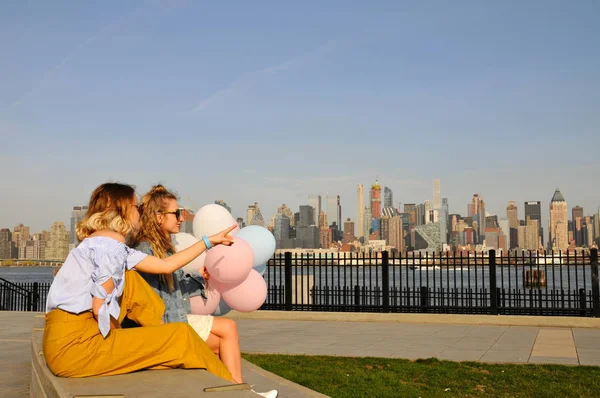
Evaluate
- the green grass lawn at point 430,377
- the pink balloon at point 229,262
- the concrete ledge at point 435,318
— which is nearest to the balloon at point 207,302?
the pink balloon at point 229,262

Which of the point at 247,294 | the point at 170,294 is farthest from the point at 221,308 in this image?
the point at 170,294

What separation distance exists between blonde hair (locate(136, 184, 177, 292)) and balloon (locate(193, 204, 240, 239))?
1.14 m

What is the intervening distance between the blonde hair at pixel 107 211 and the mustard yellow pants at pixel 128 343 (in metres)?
0.34

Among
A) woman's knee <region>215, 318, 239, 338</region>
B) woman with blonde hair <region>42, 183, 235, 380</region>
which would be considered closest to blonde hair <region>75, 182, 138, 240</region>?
woman with blonde hair <region>42, 183, 235, 380</region>

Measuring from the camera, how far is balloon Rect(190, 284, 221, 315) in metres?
5.47

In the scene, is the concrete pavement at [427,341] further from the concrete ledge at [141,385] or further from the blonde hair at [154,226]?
the concrete ledge at [141,385]

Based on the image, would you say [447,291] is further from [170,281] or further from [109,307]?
[109,307]

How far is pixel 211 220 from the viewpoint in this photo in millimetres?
5855

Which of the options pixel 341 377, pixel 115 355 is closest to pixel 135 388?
pixel 115 355

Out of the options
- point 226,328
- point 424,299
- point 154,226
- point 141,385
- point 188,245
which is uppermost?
point 154,226

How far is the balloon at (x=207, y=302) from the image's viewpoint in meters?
5.47

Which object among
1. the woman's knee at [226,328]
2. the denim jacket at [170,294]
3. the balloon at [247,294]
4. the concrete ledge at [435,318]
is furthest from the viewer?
the concrete ledge at [435,318]

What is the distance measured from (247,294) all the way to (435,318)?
31.5 feet

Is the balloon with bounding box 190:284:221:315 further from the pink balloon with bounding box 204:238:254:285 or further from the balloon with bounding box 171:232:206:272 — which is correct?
the balloon with bounding box 171:232:206:272
